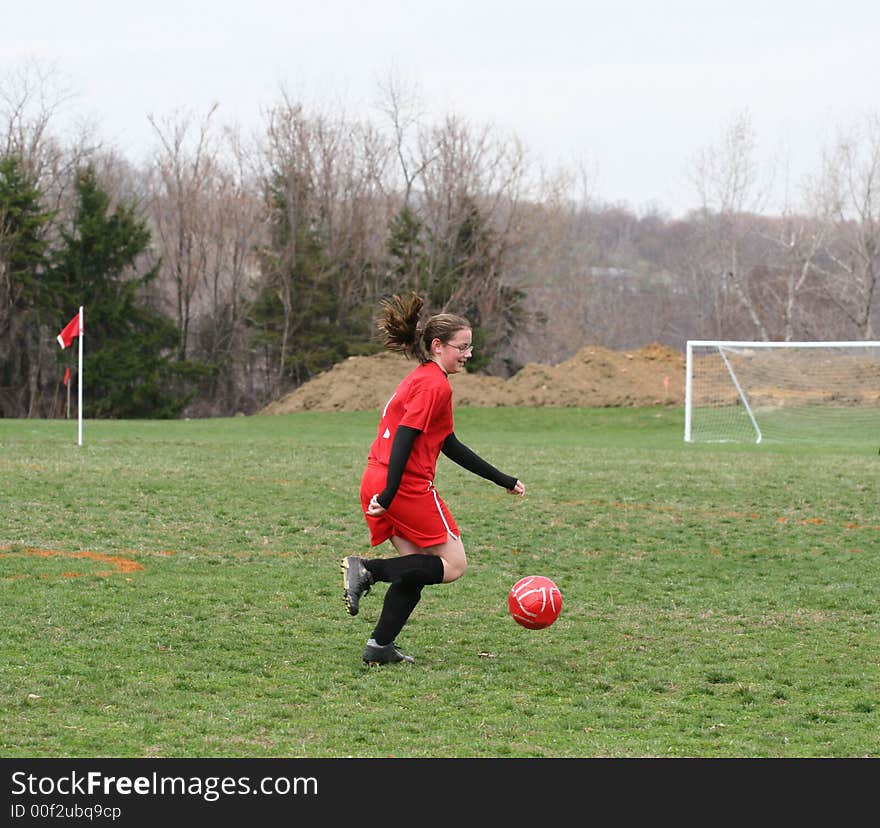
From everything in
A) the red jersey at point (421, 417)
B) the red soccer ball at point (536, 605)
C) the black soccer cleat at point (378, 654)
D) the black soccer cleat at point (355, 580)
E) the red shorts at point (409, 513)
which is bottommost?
the black soccer cleat at point (378, 654)

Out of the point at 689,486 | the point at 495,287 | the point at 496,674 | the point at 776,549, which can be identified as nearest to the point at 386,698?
A: the point at 496,674

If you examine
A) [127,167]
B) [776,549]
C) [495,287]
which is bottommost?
[776,549]

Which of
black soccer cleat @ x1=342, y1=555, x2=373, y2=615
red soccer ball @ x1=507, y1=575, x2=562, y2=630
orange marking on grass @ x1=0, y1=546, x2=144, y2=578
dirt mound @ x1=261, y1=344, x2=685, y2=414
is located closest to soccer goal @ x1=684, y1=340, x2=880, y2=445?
dirt mound @ x1=261, y1=344, x2=685, y2=414

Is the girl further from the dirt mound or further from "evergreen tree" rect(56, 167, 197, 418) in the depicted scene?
"evergreen tree" rect(56, 167, 197, 418)

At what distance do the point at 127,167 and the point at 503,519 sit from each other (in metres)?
48.2

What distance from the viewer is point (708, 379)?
111 ft

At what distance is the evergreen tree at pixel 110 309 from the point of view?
4506cm

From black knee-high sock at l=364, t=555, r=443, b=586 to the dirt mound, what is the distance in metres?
32.4

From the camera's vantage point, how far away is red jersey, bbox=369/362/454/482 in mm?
6258

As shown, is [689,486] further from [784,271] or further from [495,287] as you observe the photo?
[784,271]

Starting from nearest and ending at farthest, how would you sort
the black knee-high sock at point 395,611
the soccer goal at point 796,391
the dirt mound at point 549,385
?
the black knee-high sock at point 395,611 < the soccer goal at point 796,391 < the dirt mound at point 549,385

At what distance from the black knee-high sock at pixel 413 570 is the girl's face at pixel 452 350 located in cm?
103

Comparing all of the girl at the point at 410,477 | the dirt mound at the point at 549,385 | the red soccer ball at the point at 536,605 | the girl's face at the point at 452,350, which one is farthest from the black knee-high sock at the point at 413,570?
the dirt mound at the point at 549,385

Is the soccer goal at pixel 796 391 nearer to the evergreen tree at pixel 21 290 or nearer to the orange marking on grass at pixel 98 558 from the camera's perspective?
the orange marking on grass at pixel 98 558
